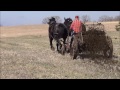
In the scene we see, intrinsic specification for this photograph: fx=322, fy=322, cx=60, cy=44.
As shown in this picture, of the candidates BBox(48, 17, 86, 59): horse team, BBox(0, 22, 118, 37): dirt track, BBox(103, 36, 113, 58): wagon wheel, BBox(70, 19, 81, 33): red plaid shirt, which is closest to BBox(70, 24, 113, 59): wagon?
BBox(103, 36, 113, 58): wagon wheel

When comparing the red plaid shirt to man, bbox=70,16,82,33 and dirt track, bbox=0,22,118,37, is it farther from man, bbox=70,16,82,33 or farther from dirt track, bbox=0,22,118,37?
dirt track, bbox=0,22,118,37

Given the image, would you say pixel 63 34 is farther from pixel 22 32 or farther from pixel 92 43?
pixel 22 32

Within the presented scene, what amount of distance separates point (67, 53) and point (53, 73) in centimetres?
593

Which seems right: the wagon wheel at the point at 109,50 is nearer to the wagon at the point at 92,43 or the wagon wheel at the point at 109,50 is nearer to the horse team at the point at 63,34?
the wagon at the point at 92,43

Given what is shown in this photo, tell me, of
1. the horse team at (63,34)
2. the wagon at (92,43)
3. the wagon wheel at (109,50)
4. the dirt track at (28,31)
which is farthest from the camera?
the dirt track at (28,31)

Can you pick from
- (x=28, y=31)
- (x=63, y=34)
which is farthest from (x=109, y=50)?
(x=28, y=31)

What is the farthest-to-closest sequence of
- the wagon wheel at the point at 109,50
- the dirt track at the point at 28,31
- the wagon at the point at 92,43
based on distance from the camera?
1. the dirt track at the point at 28,31
2. the wagon wheel at the point at 109,50
3. the wagon at the point at 92,43

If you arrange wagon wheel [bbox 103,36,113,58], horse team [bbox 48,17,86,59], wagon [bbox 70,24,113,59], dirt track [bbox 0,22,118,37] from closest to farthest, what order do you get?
wagon [bbox 70,24,113,59] < wagon wheel [bbox 103,36,113,58] < horse team [bbox 48,17,86,59] < dirt track [bbox 0,22,118,37]

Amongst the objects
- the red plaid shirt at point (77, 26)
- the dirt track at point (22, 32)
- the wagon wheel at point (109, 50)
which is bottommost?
the dirt track at point (22, 32)

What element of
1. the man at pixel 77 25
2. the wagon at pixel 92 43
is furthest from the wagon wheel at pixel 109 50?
the man at pixel 77 25

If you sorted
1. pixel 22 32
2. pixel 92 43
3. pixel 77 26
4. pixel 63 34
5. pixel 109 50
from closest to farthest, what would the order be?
pixel 92 43 → pixel 77 26 → pixel 109 50 → pixel 63 34 → pixel 22 32
